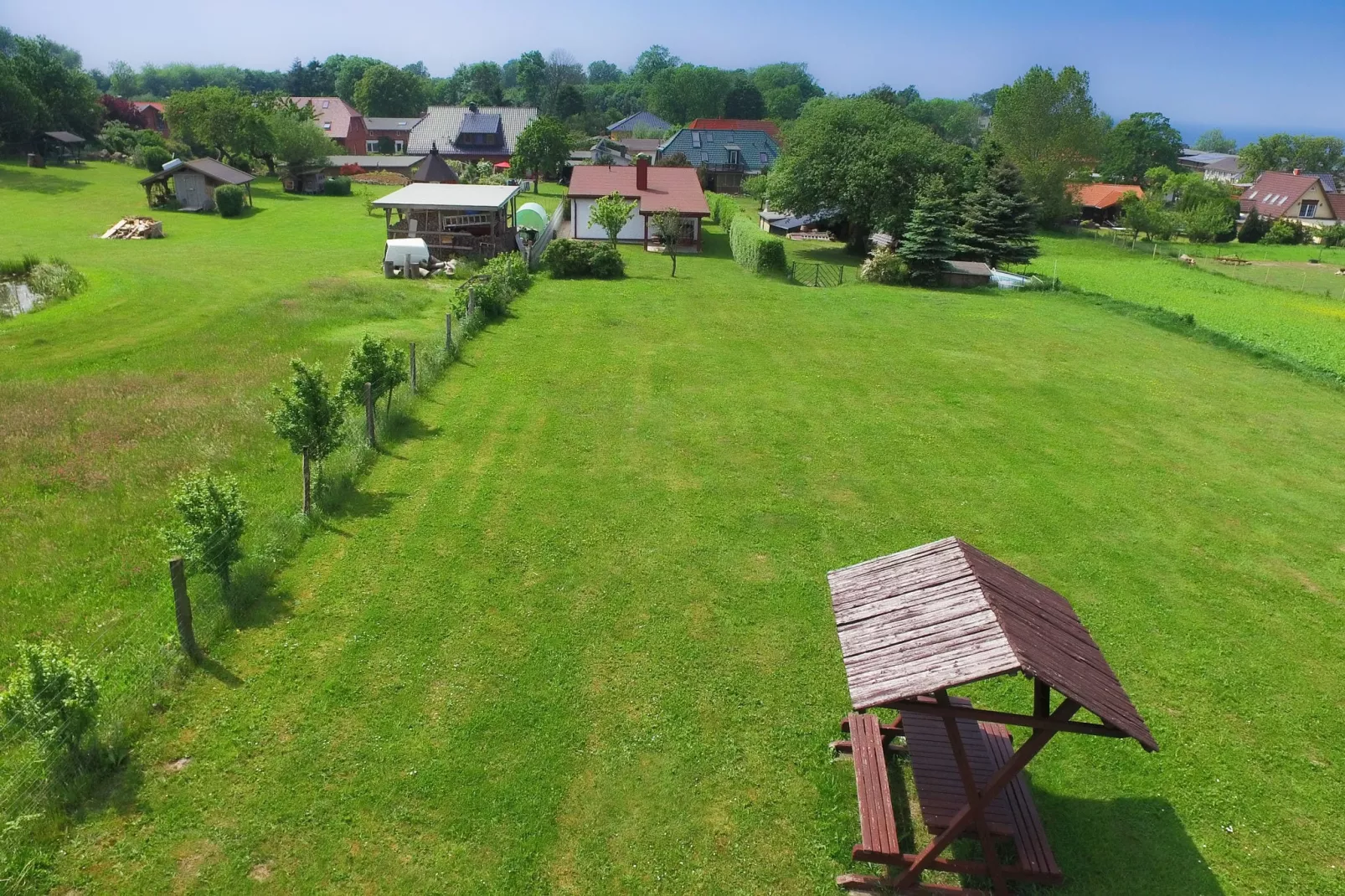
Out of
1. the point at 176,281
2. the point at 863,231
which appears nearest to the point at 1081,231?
the point at 863,231

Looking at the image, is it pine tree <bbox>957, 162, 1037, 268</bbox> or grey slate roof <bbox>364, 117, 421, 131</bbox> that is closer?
pine tree <bbox>957, 162, 1037, 268</bbox>

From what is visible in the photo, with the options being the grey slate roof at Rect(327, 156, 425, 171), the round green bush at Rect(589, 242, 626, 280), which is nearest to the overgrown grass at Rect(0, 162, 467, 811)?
the round green bush at Rect(589, 242, 626, 280)

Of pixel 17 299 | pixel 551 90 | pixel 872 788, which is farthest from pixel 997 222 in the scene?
pixel 551 90

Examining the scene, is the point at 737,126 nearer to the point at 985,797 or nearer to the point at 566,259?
the point at 566,259

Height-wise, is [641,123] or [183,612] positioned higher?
[641,123]

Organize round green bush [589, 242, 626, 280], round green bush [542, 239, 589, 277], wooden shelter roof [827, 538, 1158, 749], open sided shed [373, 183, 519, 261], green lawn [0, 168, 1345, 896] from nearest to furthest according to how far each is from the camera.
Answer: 1. wooden shelter roof [827, 538, 1158, 749]
2. green lawn [0, 168, 1345, 896]
3. round green bush [542, 239, 589, 277]
4. round green bush [589, 242, 626, 280]
5. open sided shed [373, 183, 519, 261]

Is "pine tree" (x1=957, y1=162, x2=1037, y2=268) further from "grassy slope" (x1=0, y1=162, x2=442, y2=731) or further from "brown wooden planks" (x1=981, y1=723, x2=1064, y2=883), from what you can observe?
"brown wooden planks" (x1=981, y1=723, x2=1064, y2=883)
